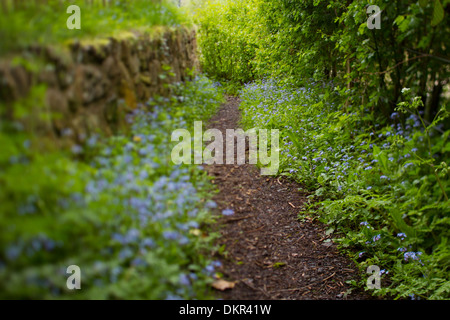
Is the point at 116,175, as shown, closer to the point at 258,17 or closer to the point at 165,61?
the point at 165,61

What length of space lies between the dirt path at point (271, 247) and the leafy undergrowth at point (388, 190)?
0.23m

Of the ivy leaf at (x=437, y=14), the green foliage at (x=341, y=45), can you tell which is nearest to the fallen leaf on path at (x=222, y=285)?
the green foliage at (x=341, y=45)

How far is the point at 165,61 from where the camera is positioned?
12.6ft

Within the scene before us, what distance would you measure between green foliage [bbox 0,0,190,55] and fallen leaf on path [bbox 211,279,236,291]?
2085 millimetres

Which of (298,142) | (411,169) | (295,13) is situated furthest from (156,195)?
(295,13)

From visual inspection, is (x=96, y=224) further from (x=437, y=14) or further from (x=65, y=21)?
(x=437, y=14)

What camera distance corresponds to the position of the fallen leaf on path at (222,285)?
260 cm

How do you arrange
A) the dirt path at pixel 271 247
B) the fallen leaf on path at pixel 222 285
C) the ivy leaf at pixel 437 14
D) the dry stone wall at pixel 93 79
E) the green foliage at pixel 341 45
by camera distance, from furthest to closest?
the green foliage at pixel 341 45
the ivy leaf at pixel 437 14
the dirt path at pixel 271 247
the fallen leaf on path at pixel 222 285
the dry stone wall at pixel 93 79

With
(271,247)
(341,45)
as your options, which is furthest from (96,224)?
(341,45)

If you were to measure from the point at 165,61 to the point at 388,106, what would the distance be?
3.11 meters

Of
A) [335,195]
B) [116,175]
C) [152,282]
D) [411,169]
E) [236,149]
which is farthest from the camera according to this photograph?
[236,149]

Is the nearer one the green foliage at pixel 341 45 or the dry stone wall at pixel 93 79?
the dry stone wall at pixel 93 79

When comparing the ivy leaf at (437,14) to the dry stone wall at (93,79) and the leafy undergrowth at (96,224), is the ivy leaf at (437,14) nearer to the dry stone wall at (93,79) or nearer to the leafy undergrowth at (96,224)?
the dry stone wall at (93,79)

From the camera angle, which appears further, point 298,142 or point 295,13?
point 295,13
